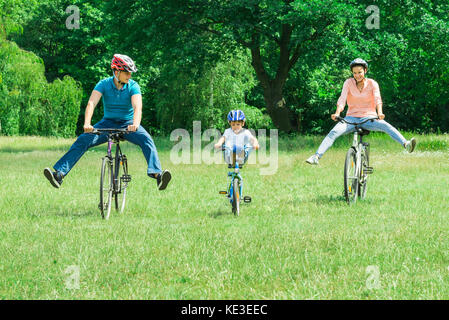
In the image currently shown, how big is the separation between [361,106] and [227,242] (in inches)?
154

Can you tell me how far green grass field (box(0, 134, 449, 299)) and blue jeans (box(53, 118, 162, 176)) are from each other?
2.32ft

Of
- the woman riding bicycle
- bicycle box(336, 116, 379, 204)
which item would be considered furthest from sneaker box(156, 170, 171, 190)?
bicycle box(336, 116, 379, 204)

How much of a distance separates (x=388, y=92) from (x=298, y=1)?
51.3ft

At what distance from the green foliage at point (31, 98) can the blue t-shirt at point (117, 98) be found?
21978 millimetres

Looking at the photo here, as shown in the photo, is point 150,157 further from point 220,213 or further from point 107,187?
point 220,213

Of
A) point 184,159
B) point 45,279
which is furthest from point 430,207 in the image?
point 184,159

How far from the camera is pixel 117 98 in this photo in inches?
316

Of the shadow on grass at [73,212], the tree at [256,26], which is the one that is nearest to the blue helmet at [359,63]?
the shadow on grass at [73,212]

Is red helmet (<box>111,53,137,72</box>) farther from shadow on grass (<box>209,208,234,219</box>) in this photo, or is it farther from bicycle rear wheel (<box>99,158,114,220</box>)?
shadow on grass (<box>209,208,234,219</box>)

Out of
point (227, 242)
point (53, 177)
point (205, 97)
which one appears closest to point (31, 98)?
point (205, 97)

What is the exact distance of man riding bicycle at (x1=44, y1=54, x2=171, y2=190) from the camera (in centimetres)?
788
